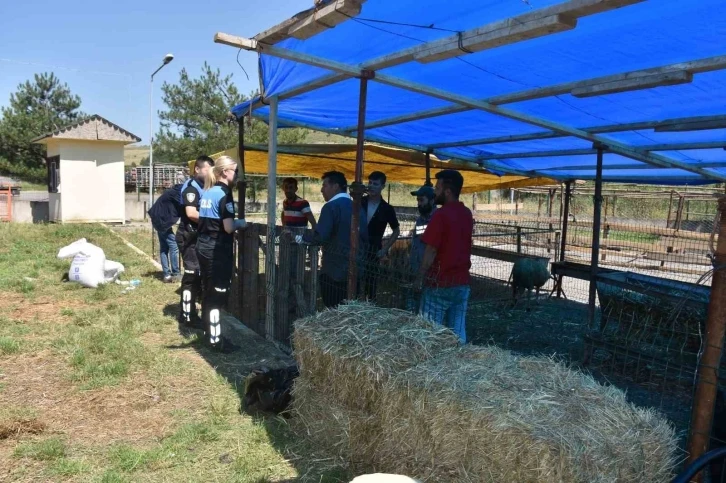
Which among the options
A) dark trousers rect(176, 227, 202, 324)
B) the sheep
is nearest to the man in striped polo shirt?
dark trousers rect(176, 227, 202, 324)

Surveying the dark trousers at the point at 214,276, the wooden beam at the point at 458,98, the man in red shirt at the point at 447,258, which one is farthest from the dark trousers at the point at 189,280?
the man in red shirt at the point at 447,258

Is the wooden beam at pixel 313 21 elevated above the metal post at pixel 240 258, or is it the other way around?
the wooden beam at pixel 313 21

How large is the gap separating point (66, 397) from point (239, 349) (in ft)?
5.75

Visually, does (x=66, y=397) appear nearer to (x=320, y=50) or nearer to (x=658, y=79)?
(x=320, y=50)

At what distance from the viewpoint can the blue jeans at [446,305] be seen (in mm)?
4305

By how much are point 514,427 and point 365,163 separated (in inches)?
330

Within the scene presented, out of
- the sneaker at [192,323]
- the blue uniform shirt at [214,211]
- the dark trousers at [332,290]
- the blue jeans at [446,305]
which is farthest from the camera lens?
the sneaker at [192,323]

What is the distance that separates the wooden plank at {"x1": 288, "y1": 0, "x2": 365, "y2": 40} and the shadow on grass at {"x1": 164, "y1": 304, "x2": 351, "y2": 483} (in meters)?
2.80

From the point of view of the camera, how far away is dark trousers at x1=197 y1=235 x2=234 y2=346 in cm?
525

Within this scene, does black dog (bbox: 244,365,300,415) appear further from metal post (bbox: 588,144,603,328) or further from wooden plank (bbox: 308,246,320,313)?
metal post (bbox: 588,144,603,328)

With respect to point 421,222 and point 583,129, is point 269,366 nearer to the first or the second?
point 421,222

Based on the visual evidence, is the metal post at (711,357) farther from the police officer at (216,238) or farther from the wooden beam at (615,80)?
the police officer at (216,238)

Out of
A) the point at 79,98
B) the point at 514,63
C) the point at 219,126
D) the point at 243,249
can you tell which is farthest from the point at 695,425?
the point at 79,98

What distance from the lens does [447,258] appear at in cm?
417
